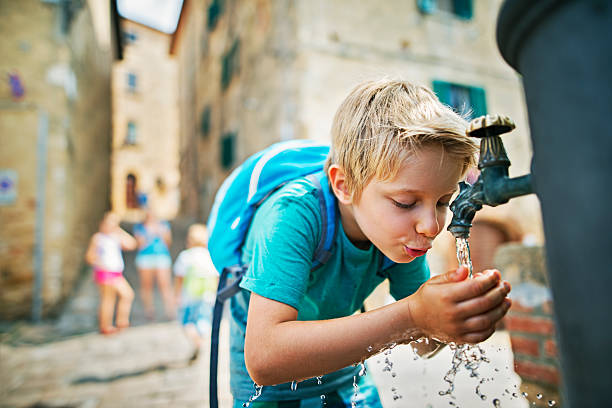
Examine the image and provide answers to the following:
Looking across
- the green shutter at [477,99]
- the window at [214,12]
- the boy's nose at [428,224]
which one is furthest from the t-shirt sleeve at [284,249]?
the window at [214,12]

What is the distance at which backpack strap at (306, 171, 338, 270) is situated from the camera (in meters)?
1.13

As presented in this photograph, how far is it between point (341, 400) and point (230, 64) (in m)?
10.3

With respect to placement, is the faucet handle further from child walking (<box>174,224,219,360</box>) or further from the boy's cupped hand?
child walking (<box>174,224,219,360</box>)

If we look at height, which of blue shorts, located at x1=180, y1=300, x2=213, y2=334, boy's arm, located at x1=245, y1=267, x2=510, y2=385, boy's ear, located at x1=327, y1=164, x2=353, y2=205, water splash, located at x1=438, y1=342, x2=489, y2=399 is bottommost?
blue shorts, located at x1=180, y1=300, x2=213, y2=334

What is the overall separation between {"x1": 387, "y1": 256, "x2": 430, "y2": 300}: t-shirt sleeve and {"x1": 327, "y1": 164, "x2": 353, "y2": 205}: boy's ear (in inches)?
13.4

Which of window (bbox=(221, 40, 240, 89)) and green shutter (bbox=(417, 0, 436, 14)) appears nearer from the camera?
green shutter (bbox=(417, 0, 436, 14))

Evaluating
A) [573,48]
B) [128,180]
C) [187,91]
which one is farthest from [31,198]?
[128,180]

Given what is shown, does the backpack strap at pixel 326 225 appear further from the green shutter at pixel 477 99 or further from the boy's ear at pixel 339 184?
the green shutter at pixel 477 99

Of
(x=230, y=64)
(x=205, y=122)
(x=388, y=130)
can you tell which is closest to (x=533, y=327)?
(x=388, y=130)

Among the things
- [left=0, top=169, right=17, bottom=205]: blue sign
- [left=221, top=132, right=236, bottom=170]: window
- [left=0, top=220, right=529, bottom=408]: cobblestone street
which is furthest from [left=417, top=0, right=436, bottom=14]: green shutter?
[left=0, top=169, right=17, bottom=205]: blue sign

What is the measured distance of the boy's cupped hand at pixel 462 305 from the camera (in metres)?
0.72

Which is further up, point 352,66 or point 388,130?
point 352,66

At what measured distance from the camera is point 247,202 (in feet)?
4.15

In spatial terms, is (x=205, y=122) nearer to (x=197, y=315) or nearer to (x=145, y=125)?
(x=197, y=315)
